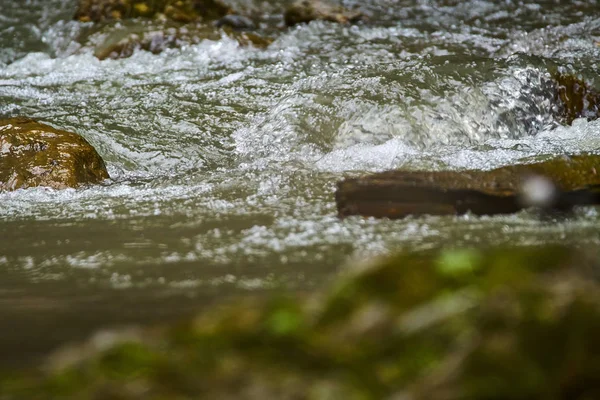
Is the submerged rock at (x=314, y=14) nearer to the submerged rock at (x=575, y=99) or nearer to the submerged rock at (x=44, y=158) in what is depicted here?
the submerged rock at (x=575, y=99)

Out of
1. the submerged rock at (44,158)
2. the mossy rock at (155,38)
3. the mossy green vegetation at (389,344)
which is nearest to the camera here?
the mossy green vegetation at (389,344)

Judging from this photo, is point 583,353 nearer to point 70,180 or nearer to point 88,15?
point 70,180

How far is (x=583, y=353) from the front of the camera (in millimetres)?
1774

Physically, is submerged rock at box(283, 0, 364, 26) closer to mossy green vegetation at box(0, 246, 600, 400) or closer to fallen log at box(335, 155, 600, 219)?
fallen log at box(335, 155, 600, 219)

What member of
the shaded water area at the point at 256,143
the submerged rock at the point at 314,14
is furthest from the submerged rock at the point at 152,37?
the submerged rock at the point at 314,14

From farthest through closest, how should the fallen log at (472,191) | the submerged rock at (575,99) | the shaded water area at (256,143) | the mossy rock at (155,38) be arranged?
the mossy rock at (155,38) < the submerged rock at (575,99) < the fallen log at (472,191) < the shaded water area at (256,143)

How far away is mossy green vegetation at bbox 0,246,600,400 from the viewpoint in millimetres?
1743

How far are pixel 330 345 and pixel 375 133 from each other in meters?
5.41

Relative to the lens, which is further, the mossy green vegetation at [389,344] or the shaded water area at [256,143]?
the shaded water area at [256,143]

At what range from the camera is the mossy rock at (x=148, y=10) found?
1234 cm

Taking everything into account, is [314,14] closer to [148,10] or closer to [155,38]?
[148,10]

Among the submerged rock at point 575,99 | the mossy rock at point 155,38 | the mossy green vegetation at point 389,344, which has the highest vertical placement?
the mossy green vegetation at point 389,344

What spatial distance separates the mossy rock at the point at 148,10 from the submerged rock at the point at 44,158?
5890mm

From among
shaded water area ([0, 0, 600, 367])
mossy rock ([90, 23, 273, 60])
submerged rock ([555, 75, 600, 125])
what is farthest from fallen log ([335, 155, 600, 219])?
mossy rock ([90, 23, 273, 60])
